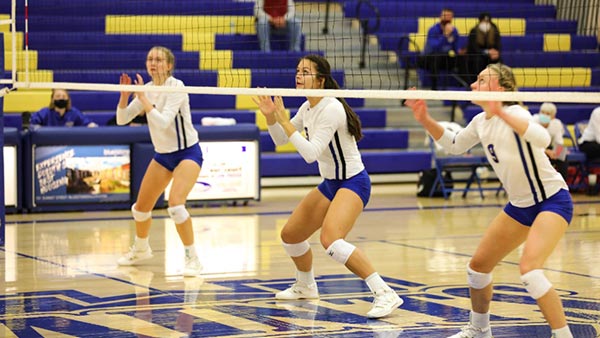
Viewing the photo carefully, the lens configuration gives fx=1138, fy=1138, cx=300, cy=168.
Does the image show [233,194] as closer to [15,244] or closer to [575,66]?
[15,244]

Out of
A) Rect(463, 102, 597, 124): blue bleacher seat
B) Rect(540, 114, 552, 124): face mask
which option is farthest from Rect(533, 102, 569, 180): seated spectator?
Rect(463, 102, 597, 124): blue bleacher seat

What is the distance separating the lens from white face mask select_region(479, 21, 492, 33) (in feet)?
56.9

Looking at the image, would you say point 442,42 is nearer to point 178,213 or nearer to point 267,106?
point 178,213

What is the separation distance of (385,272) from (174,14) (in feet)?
29.5

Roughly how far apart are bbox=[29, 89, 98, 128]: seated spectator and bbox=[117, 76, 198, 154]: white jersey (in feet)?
16.2

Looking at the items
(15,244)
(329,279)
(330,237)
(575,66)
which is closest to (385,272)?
(329,279)

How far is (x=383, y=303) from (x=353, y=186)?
794 millimetres

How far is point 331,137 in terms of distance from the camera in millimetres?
7336

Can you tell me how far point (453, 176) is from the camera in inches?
661

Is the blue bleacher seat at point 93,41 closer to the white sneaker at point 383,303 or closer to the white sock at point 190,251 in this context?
the white sock at point 190,251

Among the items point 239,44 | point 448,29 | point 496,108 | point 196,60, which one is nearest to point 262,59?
point 239,44

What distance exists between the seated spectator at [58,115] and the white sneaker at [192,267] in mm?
5240

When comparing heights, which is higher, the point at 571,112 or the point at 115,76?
the point at 115,76

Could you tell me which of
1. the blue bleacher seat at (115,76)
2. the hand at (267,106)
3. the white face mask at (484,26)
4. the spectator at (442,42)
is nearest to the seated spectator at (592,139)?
the white face mask at (484,26)
